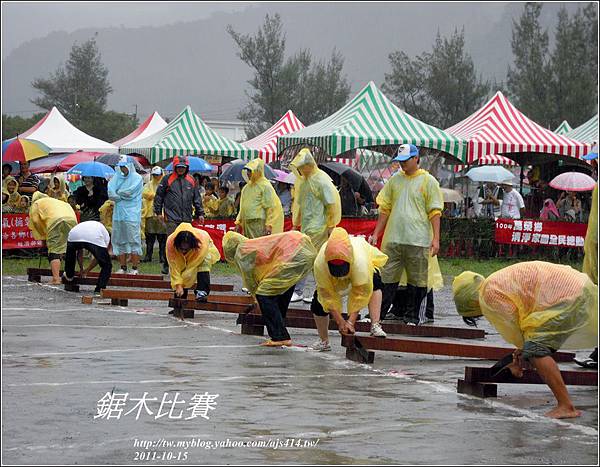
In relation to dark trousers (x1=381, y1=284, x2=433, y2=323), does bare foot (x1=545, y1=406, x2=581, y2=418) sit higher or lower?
lower

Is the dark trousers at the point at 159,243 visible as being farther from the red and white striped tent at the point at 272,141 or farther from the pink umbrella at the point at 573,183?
the pink umbrella at the point at 573,183

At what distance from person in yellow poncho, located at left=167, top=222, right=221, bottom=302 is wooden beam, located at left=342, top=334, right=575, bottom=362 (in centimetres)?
352

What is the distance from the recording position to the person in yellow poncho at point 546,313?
799 centimetres

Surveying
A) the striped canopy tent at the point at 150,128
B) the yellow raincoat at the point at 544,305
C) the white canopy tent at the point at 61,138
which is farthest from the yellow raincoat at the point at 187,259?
the striped canopy tent at the point at 150,128

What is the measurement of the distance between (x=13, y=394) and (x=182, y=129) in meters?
23.9

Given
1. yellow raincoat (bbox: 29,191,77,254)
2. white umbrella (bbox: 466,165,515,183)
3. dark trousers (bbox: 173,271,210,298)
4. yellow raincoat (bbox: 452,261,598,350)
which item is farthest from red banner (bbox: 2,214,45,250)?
yellow raincoat (bbox: 452,261,598,350)

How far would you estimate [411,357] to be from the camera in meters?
11.2

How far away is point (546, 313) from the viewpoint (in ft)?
26.4

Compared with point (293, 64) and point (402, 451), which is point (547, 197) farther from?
point (293, 64)

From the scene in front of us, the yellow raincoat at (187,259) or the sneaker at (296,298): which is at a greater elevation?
the yellow raincoat at (187,259)

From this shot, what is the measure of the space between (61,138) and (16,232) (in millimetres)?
14016

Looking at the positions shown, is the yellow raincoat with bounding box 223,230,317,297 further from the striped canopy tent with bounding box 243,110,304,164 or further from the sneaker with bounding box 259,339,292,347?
the striped canopy tent with bounding box 243,110,304,164

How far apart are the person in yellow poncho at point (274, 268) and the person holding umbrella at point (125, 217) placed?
7955 mm

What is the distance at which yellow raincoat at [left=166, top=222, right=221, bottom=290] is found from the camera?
14016 mm
